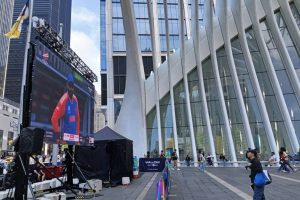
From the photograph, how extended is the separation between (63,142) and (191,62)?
24.6 metres

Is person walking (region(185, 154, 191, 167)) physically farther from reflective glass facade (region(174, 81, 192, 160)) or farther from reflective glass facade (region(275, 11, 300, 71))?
reflective glass facade (region(275, 11, 300, 71))

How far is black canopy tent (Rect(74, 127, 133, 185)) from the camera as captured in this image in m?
16.5

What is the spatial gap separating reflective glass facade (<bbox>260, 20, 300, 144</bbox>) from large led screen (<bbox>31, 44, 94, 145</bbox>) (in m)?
22.1

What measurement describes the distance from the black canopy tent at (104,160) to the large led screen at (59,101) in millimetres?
1643

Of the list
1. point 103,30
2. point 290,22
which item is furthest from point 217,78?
point 103,30

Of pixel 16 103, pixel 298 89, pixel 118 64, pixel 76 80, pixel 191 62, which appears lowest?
pixel 76 80

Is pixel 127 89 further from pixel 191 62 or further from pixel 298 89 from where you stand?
pixel 298 89

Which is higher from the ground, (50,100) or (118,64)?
(118,64)

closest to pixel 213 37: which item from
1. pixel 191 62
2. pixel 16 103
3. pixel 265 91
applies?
pixel 191 62

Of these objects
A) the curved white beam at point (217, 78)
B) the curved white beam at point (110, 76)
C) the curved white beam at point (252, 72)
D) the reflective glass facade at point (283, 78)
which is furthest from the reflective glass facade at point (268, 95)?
the curved white beam at point (110, 76)

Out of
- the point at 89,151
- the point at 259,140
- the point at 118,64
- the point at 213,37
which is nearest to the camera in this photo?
the point at 89,151

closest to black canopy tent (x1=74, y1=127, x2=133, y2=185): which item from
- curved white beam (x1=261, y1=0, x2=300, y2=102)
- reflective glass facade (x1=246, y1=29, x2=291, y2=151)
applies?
reflective glass facade (x1=246, y1=29, x2=291, y2=151)

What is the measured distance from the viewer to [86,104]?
50.1 feet

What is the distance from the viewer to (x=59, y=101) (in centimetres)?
1188
